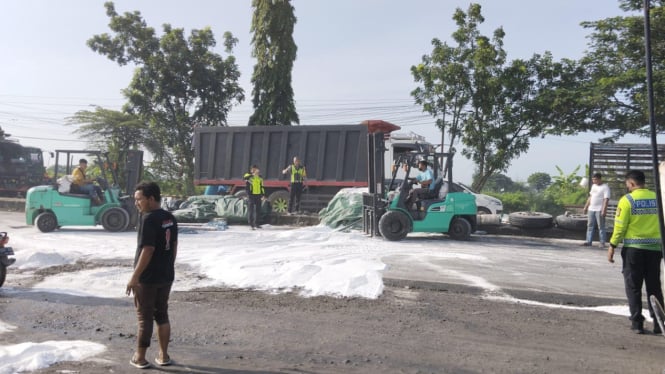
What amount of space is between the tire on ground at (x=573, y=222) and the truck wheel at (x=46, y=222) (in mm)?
11956

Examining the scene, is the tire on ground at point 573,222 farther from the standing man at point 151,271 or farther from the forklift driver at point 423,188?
the standing man at point 151,271

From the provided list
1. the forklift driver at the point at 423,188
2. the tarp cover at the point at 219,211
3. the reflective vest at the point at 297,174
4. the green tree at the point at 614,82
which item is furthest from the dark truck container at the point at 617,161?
the tarp cover at the point at 219,211

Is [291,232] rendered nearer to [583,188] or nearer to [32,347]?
[32,347]

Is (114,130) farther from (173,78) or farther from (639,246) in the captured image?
(639,246)

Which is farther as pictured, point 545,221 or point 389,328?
point 545,221

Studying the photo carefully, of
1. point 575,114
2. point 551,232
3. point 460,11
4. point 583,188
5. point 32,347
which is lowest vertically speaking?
point 32,347

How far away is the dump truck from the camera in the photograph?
17531 mm

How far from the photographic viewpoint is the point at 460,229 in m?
12.4

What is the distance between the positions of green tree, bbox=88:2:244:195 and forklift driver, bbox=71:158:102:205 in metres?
12.1

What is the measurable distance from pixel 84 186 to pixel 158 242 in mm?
9911

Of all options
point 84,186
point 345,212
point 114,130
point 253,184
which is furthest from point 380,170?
point 114,130

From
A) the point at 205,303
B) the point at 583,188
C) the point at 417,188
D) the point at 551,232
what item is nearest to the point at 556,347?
the point at 205,303

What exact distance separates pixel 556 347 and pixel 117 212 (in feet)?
35.4

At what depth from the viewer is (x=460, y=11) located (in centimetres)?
1722
